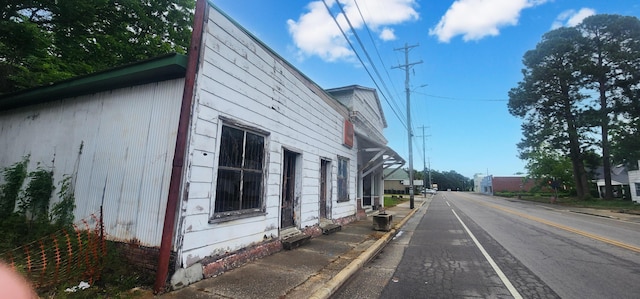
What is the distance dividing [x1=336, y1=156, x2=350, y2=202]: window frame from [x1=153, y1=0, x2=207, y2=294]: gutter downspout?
6782 millimetres

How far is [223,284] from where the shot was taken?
4.26 meters

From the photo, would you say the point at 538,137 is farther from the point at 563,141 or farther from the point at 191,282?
the point at 191,282

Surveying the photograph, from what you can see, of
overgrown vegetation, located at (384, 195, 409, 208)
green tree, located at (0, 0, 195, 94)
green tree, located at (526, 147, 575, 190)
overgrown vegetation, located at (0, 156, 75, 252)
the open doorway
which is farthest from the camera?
green tree, located at (526, 147, 575, 190)

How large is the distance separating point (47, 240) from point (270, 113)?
15.1 ft

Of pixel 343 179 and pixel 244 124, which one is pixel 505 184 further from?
pixel 244 124

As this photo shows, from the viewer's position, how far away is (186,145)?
169 inches

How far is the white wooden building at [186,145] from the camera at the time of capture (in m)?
4.38

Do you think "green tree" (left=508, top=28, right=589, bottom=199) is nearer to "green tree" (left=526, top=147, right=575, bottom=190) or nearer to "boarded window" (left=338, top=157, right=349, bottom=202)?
"green tree" (left=526, top=147, right=575, bottom=190)

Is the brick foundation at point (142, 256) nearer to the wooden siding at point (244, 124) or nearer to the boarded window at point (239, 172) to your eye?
the wooden siding at point (244, 124)

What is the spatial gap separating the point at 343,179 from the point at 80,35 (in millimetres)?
11495

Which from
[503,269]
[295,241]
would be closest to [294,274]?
[295,241]

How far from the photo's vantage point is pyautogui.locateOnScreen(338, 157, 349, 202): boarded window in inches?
422

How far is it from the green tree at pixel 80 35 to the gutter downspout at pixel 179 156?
724 centimetres

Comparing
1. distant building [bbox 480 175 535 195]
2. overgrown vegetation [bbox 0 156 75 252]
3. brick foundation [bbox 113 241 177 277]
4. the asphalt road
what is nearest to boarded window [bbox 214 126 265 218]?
brick foundation [bbox 113 241 177 277]
